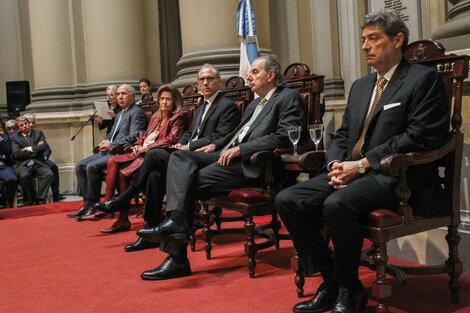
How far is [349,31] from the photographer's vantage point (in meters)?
Answer: 8.24

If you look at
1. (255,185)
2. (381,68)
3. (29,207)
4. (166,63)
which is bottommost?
(29,207)

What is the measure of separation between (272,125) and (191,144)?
0.95 m

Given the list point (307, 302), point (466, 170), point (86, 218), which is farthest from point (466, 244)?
point (86, 218)

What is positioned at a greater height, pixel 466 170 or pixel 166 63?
pixel 166 63

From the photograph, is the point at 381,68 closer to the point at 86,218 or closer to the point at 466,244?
the point at 466,244

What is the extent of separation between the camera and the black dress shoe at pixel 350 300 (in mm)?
2455

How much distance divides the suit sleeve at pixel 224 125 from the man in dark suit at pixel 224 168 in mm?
485

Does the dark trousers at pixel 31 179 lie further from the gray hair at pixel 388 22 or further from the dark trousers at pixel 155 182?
the gray hair at pixel 388 22

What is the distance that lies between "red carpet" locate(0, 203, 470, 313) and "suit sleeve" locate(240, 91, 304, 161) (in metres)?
0.76

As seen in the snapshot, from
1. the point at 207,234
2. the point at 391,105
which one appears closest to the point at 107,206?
the point at 207,234

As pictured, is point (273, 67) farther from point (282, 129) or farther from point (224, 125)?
point (224, 125)

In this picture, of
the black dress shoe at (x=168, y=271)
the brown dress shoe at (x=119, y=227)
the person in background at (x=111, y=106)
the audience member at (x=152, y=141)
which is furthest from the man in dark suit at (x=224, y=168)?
the person in background at (x=111, y=106)

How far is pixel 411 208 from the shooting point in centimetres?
254

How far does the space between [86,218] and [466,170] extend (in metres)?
3.98
